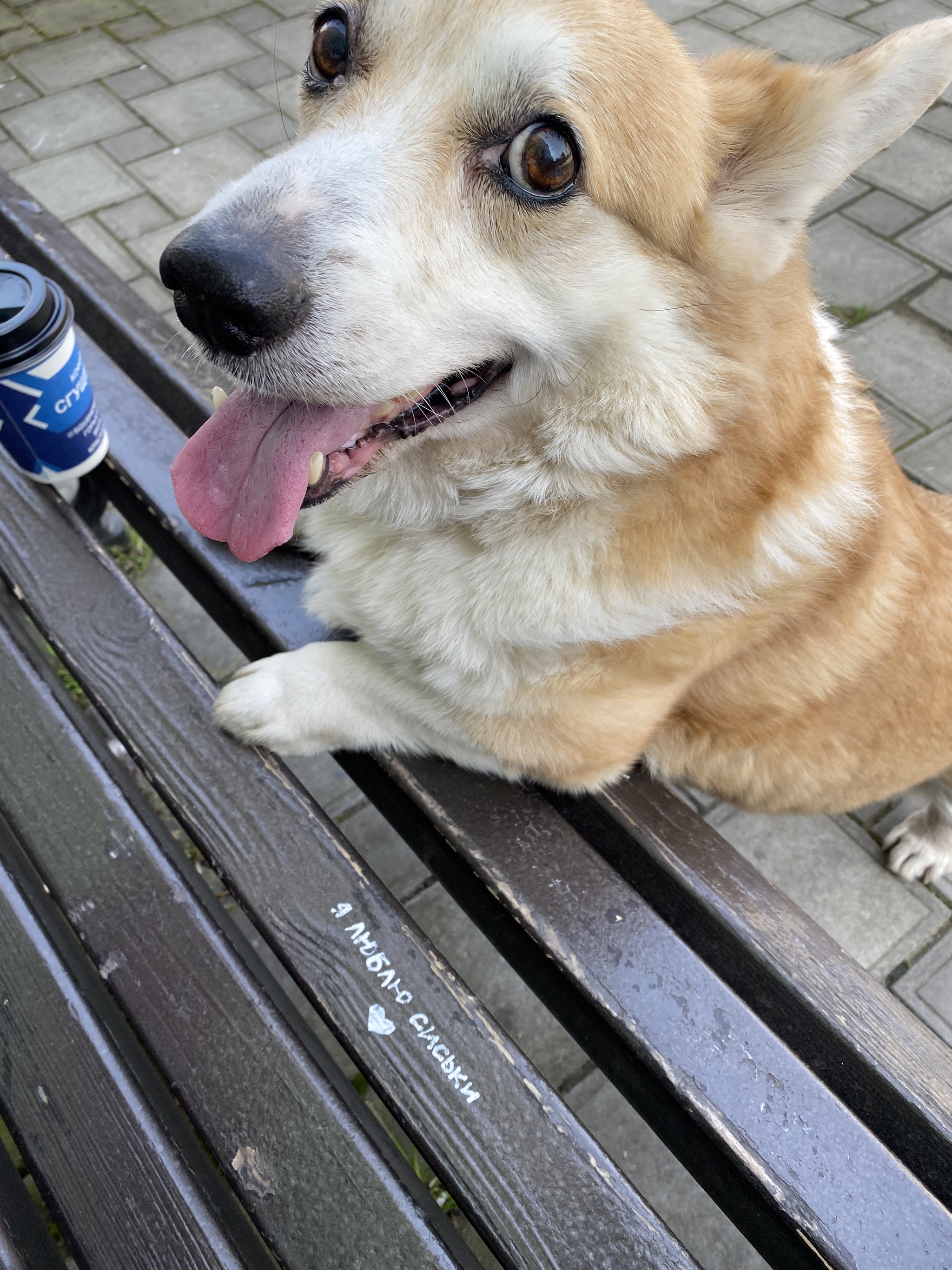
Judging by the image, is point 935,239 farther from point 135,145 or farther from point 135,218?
point 135,145

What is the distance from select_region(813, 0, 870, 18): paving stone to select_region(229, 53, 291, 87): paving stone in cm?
319

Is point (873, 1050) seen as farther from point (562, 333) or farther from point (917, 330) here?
point (917, 330)

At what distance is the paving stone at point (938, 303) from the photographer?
3928 mm

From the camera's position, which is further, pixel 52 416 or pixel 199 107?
pixel 199 107

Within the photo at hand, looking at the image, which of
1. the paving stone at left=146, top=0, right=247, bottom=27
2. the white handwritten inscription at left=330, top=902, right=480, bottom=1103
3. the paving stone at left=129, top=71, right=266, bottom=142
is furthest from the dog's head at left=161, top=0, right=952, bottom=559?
the paving stone at left=146, top=0, right=247, bottom=27

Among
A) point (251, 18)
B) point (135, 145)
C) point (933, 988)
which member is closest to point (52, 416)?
point (933, 988)

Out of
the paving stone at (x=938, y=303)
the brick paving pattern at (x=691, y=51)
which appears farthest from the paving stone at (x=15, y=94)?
the paving stone at (x=938, y=303)

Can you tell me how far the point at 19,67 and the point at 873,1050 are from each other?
19.1ft

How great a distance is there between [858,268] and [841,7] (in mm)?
2398

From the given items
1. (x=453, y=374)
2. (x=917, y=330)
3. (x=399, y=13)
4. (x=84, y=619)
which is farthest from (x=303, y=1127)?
(x=917, y=330)

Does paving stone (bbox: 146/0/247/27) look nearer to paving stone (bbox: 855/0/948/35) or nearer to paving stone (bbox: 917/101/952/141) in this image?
paving stone (bbox: 855/0/948/35)

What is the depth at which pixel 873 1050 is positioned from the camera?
130 centimetres

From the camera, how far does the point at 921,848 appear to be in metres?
2.66

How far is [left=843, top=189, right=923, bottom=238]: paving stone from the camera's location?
4.25 m
